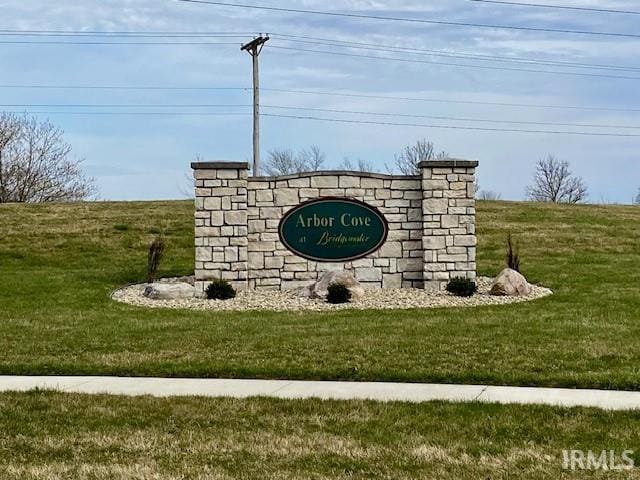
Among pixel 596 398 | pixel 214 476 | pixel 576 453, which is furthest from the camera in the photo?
pixel 596 398

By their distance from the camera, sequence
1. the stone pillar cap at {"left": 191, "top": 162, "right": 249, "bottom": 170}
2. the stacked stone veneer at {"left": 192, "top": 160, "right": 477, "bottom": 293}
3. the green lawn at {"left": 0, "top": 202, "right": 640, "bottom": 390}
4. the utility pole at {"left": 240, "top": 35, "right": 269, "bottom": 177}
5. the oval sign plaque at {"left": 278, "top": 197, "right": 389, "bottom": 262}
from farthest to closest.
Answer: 1. the utility pole at {"left": 240, "top": 35, "right": 269, "bottom": 177}
2. the oval sign plaque at {"left": 278, "top": 197, "right": 389, "bottom": 262}
3. the stacked stone veneer at {"left": 192, "top": 160, "right": 477, "bottom": 293}
4. the stone pillar cap at {"left": 191, "top": 162, "right": 249, "bottom": 170}
5. the green lawn at {"left": 0, "top": 202, "right": 640, "bottom": 390}

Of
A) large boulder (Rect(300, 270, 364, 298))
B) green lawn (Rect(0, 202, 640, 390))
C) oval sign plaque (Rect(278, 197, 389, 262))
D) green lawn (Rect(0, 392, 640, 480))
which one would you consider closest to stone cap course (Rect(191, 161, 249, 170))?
oval sign plaque (Rect(278, 197, 389, 262))

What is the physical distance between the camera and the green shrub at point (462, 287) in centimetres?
1630

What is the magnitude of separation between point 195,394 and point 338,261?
9936 mm

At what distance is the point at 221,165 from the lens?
17.1 metres

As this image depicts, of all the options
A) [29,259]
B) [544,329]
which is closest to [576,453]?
[544,329]

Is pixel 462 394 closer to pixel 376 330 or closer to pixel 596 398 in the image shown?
pixel 596 398

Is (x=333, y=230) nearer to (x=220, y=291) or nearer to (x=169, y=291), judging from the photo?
(x=220, y=291)

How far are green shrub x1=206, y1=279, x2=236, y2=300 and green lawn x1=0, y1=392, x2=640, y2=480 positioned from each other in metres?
8.64

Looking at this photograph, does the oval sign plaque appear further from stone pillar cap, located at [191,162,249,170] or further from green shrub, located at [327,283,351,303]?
green shrub, located at [327,283,351,303]

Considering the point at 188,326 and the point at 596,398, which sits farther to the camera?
the point at 188,326

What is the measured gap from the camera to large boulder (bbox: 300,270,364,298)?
16.1 m

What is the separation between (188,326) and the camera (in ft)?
41.6

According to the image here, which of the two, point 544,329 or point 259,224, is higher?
point 259,224
